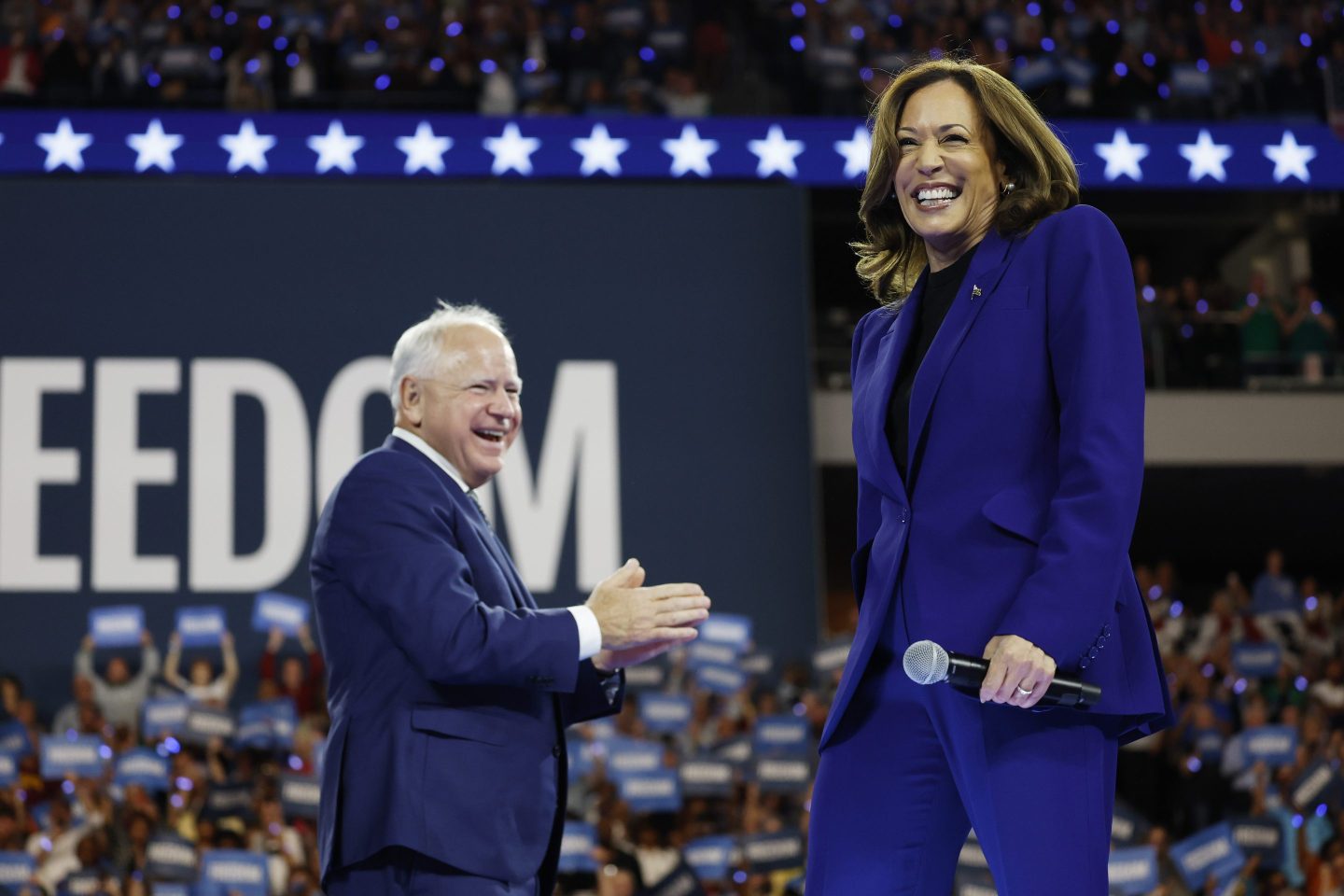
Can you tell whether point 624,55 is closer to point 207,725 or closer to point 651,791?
point 207,725

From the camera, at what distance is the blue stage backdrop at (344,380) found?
921 cm

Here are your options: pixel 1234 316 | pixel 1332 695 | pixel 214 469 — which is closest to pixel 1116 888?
pixel 1332 695

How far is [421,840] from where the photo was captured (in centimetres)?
222

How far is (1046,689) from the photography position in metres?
1.70

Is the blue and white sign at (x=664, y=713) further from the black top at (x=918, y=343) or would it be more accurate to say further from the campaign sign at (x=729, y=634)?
the black top at (x=918, y=343)

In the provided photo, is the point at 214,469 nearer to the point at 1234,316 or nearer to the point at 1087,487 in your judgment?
the point at 1234,316

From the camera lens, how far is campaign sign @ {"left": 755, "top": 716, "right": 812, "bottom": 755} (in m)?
7.39

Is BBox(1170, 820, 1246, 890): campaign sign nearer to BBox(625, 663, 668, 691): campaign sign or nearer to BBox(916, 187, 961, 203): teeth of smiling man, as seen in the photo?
BBox(625, 663, 668, 691): campaign sign

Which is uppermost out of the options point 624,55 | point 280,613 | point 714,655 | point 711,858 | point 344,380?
point 624,55

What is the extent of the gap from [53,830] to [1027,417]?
6.20 meters

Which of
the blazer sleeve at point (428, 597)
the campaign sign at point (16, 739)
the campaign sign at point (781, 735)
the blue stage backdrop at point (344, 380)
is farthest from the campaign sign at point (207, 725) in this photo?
the blazer sleeve at point (428, 597)

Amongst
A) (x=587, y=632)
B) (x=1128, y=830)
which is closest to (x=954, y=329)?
(x=587, y=632)

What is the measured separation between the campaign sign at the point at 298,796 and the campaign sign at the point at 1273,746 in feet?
14.1

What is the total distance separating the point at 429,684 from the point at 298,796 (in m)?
4.80
